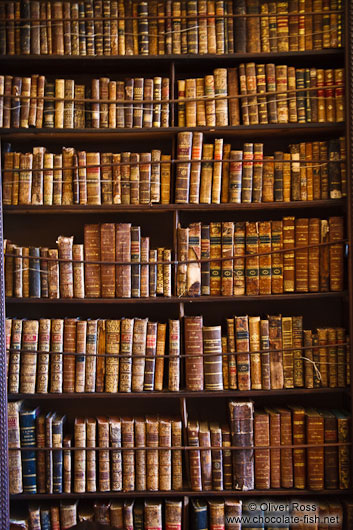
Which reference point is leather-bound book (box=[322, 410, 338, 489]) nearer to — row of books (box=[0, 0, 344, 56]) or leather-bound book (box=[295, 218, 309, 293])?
leather-bound book (box=[295, 218, 309, 293])

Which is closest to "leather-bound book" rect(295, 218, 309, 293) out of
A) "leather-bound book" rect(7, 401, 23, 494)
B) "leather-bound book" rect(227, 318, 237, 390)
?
"leather-bound book" rect(227, 318, 237, 390)

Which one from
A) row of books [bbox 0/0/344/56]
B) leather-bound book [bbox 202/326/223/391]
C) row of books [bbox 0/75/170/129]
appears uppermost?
row of books [bbox 0/0/344/56]

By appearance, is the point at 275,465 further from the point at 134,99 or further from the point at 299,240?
the point at 134,99

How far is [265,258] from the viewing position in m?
2.14

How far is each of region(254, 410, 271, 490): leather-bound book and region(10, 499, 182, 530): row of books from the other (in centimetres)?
35

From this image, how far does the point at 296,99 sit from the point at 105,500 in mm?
1927

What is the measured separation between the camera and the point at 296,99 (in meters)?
2.13

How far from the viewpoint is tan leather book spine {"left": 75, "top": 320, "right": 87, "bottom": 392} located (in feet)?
6.98

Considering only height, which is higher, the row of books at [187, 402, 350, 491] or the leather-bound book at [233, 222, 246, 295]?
the leather-bound book at [233, 222, 246, 295]

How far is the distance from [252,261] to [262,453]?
82 cm

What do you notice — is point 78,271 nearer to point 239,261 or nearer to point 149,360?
point 149,360

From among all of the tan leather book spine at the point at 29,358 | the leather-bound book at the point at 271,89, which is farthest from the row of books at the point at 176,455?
the leather-bound book at the point at 271,89

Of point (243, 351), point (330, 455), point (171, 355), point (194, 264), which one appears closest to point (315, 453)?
point (330, 455)

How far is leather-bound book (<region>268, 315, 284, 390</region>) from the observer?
84.4 inches
